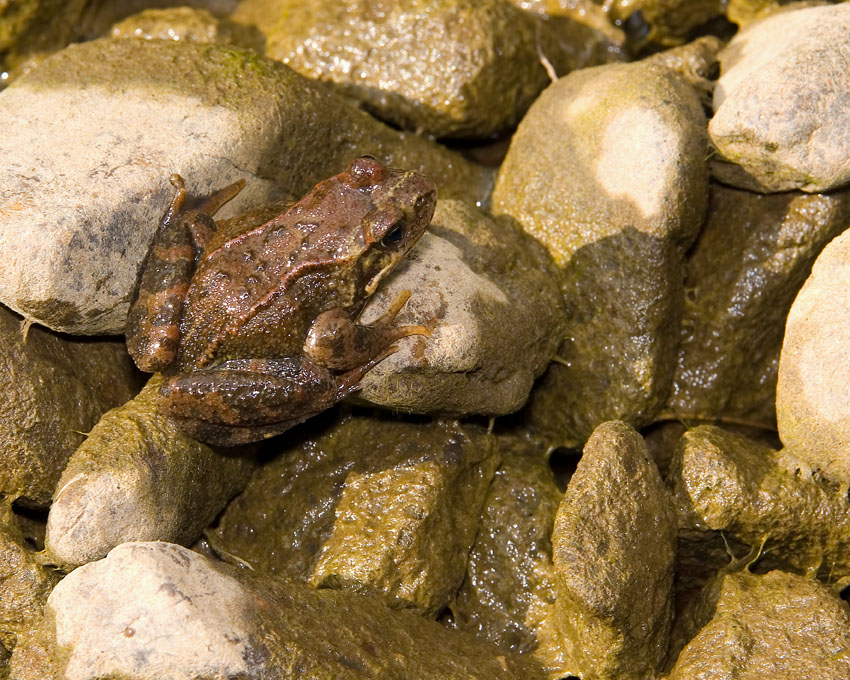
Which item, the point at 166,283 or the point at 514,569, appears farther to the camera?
the point at 514,569

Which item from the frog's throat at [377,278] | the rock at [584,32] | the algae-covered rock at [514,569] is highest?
the rock at [584,32]

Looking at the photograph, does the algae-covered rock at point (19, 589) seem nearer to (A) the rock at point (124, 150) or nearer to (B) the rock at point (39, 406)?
(B) the rock at point (39, 406)

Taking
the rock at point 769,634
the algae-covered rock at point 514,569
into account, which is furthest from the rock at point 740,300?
the rock at point 769,634

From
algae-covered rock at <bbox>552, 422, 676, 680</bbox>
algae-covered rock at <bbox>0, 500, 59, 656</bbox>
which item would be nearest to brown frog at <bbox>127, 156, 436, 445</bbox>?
algae-covered rock at <bbox>0, 500, 59, 656</bbox>

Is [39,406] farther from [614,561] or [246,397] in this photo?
[614,561]

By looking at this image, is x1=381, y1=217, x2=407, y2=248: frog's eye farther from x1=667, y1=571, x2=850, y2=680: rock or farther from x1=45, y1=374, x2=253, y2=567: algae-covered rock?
x1=667, y1=571, x2=850, y2=680: rock

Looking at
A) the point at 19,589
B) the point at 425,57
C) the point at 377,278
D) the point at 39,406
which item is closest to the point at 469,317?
the point at 377,278
